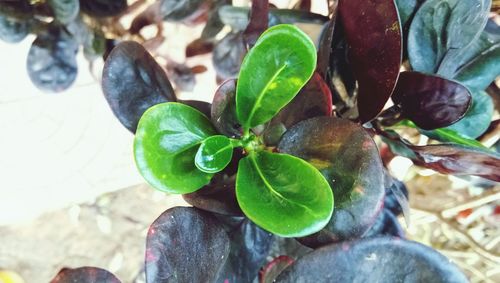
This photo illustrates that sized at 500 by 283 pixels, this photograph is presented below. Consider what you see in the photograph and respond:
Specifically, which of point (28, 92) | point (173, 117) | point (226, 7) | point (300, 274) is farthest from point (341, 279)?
point (28, 92)

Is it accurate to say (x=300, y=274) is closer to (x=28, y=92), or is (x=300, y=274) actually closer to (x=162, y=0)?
(x=162, y=0)

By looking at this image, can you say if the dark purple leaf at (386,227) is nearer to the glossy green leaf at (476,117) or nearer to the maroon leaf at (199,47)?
the glossy green leaf at (476,117)

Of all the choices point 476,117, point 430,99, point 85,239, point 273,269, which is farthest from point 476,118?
point 85,239

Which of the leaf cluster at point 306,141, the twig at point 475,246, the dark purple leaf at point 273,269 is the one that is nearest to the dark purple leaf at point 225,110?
the leaf cluster at point 306,141

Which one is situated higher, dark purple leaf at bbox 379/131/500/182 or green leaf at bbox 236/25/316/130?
green leaf at bbox 236/25/316/130

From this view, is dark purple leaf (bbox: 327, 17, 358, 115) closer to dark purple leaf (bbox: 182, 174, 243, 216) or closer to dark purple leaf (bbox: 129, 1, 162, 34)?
dark purple leaf (bbox: 182, 174, 243, 216)

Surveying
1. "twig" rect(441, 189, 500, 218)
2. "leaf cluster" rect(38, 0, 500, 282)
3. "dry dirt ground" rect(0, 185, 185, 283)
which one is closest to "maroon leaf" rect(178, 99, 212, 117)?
"leaf cluster" rect(38, 0, 500, 282)
